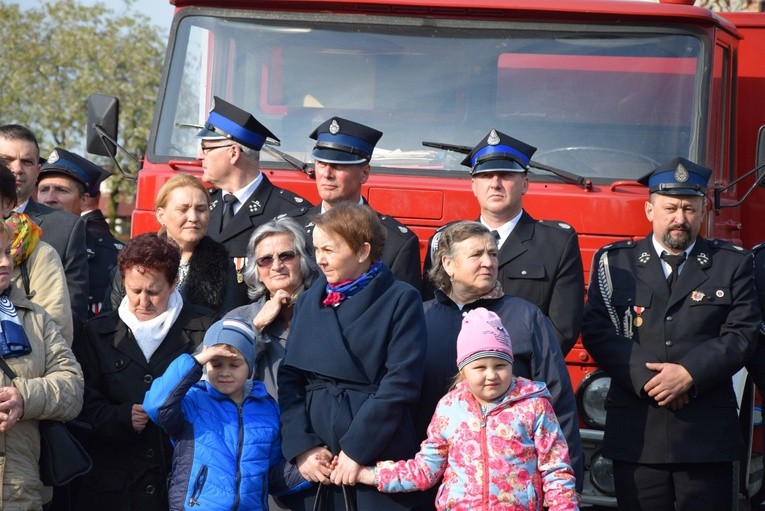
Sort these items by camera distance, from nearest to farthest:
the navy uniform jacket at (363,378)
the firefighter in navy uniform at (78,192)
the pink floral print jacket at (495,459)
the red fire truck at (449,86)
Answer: the pink floral print jacket at (495,459)
the navy uniform jacket at (363,378)
the red fire truck at (449,86)
the firefighter in navy uniform at (78,192)

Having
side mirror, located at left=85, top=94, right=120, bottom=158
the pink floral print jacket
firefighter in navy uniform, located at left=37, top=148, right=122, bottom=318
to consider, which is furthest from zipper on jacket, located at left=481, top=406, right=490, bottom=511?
side mirror, located at left=85, top=94, right=120, bottom=158

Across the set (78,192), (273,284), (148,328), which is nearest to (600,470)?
(273,284)

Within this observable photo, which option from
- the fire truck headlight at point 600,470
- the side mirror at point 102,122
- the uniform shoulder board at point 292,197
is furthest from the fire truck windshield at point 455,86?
the fire truck headlight at point 600,470

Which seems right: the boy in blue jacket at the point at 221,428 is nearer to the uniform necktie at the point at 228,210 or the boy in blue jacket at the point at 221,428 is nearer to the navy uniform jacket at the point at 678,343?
the uniform necktie at the point at 228,210

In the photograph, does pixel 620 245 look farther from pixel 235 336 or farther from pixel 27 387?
pixel 27 387

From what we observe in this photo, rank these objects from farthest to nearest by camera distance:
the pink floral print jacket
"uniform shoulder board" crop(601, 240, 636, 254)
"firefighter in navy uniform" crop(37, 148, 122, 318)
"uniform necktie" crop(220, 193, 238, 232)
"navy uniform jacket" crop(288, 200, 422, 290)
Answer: "firefighter in navy uniform" crop(37, 148, 122, 318), "uniform necktie" crop(220, 193, 238, 232), "uniform shoulder board" crop(601, 240, 636, 254), "navy uniform jacket" crop(288, 200, 422, 290), the pink floral print jacket

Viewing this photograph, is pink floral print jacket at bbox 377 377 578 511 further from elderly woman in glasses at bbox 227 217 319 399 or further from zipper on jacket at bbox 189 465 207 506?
elderly woman in glasses at bbox 227 217 319 399

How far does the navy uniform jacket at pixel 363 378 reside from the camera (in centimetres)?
432

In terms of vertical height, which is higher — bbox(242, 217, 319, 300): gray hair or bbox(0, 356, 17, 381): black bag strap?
bbox(242, 217, 319, 300): gray hair

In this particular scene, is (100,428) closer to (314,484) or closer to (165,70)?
(314,484)

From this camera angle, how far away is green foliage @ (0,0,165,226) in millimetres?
25547

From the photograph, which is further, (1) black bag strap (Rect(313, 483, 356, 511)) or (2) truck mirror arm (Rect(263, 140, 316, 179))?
(2) truck mirror arm (Rect(263, 140, 316, 179))

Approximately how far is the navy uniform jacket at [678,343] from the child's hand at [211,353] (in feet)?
5.69

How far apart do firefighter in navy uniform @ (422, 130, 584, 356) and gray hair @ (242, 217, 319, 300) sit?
1.77 feet
